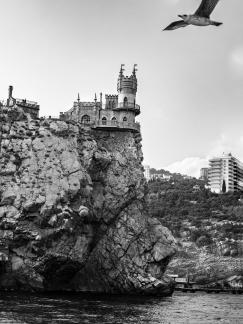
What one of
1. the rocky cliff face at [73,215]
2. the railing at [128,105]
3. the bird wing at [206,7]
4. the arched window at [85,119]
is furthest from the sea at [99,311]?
the bird wing at [206,7]

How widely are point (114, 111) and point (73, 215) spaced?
976 inches

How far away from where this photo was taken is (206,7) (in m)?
12.9

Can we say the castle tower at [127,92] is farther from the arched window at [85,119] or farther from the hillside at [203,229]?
the hillside at [203,229]

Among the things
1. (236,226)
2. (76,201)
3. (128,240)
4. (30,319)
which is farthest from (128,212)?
(236,226)

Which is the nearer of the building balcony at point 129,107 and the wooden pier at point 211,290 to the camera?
the building balcony at point 129,107

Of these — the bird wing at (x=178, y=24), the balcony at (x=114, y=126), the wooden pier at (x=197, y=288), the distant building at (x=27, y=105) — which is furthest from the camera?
the wooden pier at (x=197, y=288)

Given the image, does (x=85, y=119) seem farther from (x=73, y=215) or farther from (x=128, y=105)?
(x=73, y=215)

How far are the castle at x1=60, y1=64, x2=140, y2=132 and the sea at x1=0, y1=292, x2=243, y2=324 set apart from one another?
29.6 meters

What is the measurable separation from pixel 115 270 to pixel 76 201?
465 inches

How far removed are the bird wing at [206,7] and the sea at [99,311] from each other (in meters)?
34.4

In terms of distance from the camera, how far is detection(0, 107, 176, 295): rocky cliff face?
232 ft

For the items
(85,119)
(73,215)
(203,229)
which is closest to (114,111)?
(85,119)

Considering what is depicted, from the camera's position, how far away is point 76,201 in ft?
244

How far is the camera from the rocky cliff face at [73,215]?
7056cm
